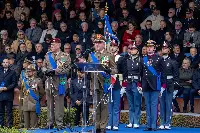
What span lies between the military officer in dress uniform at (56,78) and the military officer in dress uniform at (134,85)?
92.0 inches

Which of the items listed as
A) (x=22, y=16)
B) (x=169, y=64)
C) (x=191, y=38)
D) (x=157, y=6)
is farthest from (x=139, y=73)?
(x=22, y=16)

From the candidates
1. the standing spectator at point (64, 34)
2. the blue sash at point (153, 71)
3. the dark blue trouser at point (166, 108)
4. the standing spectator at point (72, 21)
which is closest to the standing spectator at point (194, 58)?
the dark blue trouser at point (166, 108)

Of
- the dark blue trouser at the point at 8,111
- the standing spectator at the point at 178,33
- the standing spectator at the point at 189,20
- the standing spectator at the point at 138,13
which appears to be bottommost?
the dark blue trouser at the point at 8,111

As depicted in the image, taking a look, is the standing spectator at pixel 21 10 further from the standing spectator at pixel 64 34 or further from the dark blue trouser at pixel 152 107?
the dark blue trouser at pixel 152 107

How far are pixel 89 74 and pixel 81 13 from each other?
8.64m

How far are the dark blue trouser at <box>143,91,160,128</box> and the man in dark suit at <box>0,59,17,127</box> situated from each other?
190 inches

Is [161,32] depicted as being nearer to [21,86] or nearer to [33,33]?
[33,33]

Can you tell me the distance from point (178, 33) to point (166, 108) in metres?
4.51

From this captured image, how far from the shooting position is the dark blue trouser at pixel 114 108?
23.2 meters

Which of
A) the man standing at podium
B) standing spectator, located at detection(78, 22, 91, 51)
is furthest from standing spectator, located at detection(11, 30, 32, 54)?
the man standing at podium

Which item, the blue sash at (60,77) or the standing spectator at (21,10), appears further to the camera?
the standing spectator at (21,10)

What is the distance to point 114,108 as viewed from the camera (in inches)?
918

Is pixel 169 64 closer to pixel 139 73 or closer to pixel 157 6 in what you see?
pixel 139 73

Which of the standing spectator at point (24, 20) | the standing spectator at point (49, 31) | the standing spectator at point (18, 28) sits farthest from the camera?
the standing spectator at point (24, 20)
